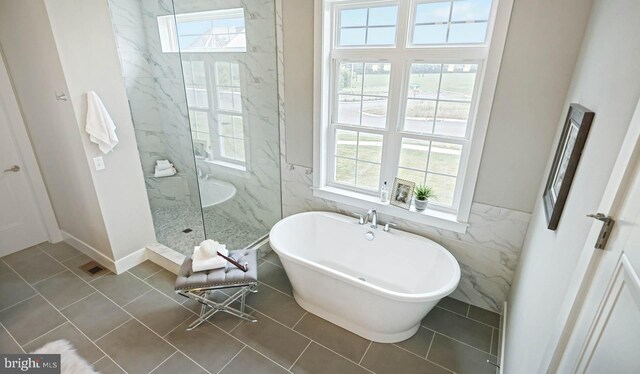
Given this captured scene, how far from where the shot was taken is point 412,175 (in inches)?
111

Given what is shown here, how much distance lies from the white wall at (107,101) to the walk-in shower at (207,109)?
0.43 m

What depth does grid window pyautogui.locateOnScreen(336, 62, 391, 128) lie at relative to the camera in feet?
8.91

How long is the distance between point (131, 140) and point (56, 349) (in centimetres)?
177

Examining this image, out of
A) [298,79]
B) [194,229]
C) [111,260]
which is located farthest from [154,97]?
[298,79]

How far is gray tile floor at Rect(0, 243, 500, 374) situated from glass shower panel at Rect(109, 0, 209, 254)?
2.72ft

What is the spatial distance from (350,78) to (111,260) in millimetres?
2908

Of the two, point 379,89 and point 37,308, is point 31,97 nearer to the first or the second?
point 37,308

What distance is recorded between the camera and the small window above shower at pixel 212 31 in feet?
10.4

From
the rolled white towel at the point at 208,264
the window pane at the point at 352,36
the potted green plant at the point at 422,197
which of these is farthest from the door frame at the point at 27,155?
the potted green plant at the point at 422,197

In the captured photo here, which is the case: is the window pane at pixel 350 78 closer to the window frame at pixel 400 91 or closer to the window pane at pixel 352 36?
the window frame at pixel 400 91

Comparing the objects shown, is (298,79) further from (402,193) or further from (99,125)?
(99,125)

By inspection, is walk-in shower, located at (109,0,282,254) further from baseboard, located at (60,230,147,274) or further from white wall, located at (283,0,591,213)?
white wall, located at (283,0,591,213)

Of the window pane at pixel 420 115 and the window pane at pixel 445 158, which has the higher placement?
the window pane at pixel 420 115

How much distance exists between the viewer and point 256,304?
2.75m
